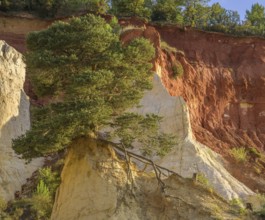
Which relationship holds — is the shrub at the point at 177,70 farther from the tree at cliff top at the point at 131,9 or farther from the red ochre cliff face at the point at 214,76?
the tree at cliff top at the point at 131,9

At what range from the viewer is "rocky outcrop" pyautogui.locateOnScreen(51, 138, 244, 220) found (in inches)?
963

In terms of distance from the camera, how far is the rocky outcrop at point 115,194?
24.5 metres

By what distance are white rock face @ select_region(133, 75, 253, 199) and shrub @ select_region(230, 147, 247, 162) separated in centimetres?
140

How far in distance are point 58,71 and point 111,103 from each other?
7.14 ft

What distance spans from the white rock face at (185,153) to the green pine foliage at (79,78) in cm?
1411

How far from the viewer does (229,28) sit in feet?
195

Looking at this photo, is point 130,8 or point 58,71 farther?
point 130,8

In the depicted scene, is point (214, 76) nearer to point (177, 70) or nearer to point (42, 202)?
point (177, 70)

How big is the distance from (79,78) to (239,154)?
2413 cm

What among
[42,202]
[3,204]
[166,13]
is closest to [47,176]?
[42,202]

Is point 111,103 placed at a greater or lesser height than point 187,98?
greater

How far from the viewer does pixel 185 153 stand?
4069 cm

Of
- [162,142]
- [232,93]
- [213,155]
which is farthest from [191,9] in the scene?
[162,142]

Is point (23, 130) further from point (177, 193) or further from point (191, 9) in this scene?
point (191, 9)
